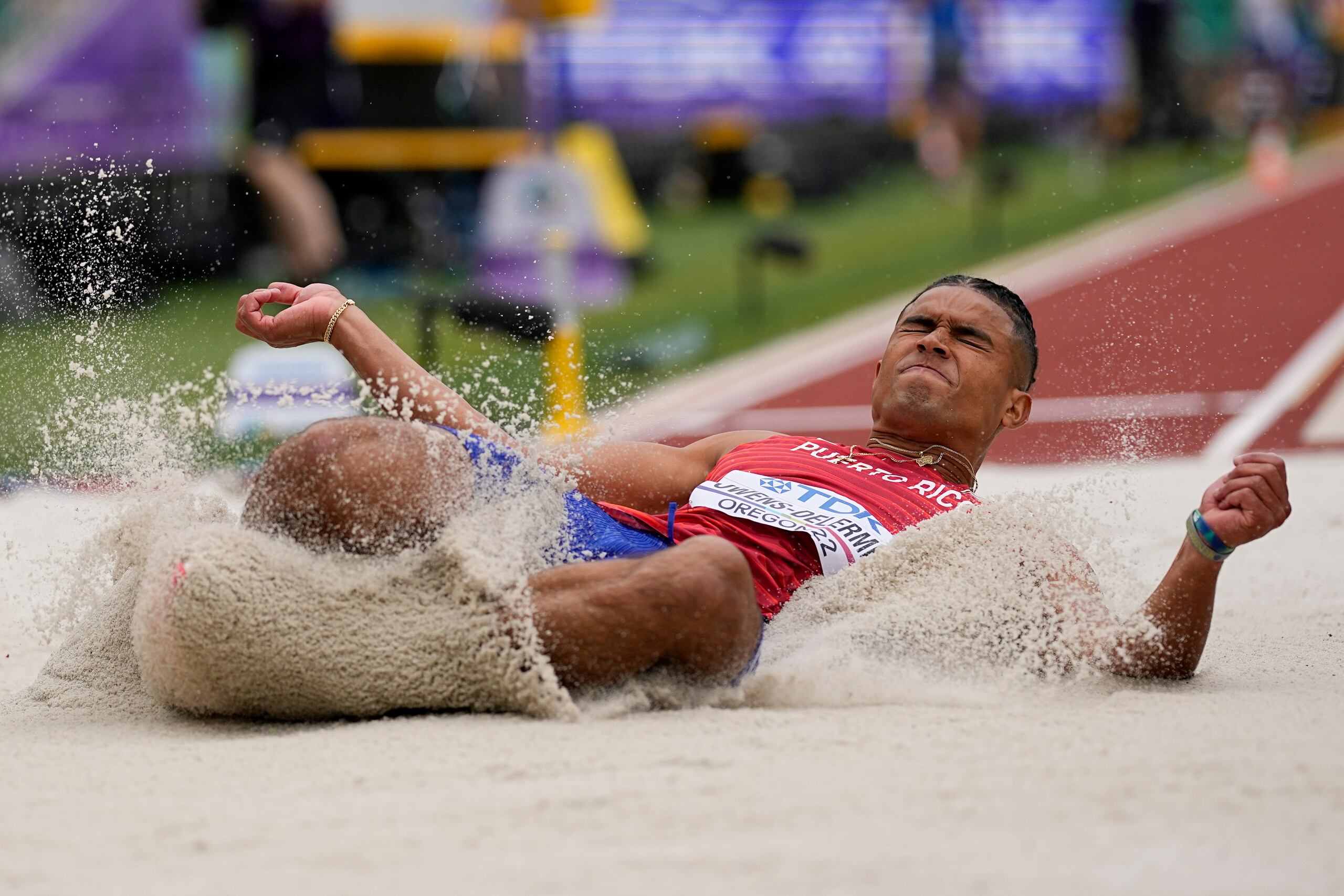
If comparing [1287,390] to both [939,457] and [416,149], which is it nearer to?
[939,457]

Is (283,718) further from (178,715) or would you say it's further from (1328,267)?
(1328,267)

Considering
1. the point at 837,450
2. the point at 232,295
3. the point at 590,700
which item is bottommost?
the point at 232,295

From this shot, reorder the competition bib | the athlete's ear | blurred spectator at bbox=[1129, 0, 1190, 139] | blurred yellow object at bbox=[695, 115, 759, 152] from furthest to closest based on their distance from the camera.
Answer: blurred spectator at bbox=[1129, 0, 1190, 139], blurred yellow object at bbox=[695, 115, 759, 152], the athlete's ear, the competition bib

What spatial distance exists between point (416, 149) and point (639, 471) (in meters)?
8.48

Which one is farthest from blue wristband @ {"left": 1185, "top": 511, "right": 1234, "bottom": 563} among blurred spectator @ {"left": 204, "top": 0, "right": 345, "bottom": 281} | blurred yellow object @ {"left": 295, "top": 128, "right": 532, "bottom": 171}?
blurred yellow object @ {"left": 295, "top": 128, "right": 532, "bottom": 171}

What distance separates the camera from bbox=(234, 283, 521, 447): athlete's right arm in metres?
2.84

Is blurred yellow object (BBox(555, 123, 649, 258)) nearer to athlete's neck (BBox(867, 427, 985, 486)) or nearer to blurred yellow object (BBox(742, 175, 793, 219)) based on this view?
blurred yellow object (BBox(742, 175, 793, 219))

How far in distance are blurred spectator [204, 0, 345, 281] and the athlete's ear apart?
6741 mm

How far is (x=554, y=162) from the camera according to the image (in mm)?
7539

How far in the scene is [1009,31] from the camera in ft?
48.7

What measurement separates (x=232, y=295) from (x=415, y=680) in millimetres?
8222

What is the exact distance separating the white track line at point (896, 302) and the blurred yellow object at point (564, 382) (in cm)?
20

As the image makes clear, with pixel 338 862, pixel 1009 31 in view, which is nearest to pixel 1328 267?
pixel 1009 31

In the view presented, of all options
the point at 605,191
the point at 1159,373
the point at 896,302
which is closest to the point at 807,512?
the point at 1159,373
